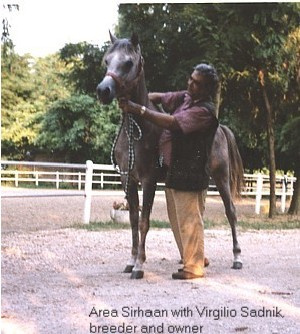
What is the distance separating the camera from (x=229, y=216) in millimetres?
3623

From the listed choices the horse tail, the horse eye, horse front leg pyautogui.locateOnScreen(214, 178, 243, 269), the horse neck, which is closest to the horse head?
the horse eye

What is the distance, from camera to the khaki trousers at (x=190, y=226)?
282 centimetres

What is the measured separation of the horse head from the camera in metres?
2.50

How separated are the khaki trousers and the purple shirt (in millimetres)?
208

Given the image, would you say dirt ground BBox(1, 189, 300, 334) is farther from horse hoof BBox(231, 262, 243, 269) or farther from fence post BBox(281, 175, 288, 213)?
fence post BBox(281, 175, 288, 213)

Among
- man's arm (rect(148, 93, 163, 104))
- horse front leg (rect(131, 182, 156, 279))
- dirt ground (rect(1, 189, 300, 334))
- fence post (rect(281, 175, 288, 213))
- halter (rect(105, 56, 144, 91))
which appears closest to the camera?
dirt ground (rect(1, 189, 300, 334))

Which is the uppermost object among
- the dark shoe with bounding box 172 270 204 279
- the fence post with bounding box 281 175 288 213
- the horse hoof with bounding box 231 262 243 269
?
the fence post with bounding box 281 175 288 213

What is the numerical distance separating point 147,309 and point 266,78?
16.7ft

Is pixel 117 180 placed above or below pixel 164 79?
below

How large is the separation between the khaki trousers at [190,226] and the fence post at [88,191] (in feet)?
11.5

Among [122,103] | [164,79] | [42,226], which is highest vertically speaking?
[164,79]

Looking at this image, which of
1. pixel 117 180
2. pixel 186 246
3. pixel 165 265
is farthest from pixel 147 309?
pixel 117 180

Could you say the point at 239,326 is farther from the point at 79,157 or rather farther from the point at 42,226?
the point at 79,157

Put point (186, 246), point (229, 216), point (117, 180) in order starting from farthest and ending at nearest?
point (117, 180) < point (229, 216) < point (186, 246)
